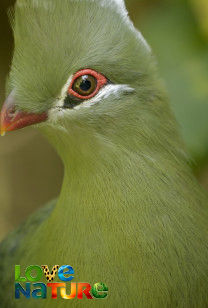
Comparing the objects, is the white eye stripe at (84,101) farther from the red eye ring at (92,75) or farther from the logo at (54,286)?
the logo at (54,286)

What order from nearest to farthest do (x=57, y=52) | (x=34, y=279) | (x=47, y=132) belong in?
(x=57, y=52) → (x=47, y=132) → (x=34, y=279)

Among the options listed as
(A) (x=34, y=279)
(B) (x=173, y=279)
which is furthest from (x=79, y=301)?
(B) (x=173, y=279)

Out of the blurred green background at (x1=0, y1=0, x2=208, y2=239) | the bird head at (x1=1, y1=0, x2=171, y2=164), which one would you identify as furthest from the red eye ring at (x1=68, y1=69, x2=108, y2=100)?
the blurred green background at (x1=0, y1=0, x2=208, y2=239)

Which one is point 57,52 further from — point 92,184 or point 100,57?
point 92,184

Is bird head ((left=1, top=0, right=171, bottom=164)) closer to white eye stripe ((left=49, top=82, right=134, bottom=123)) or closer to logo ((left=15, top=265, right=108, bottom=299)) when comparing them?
white eye stripe ((left=49, top=82, right=134, bottom=123))

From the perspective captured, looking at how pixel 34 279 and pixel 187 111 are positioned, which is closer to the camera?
pixel 34 279

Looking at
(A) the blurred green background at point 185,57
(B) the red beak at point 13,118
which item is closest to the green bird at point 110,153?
(B) the red beak at point 13,118

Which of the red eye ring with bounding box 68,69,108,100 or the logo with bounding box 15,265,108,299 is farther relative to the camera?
the logo with bounding box 15,265,108,299

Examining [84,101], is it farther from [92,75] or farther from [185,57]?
[185,57]
